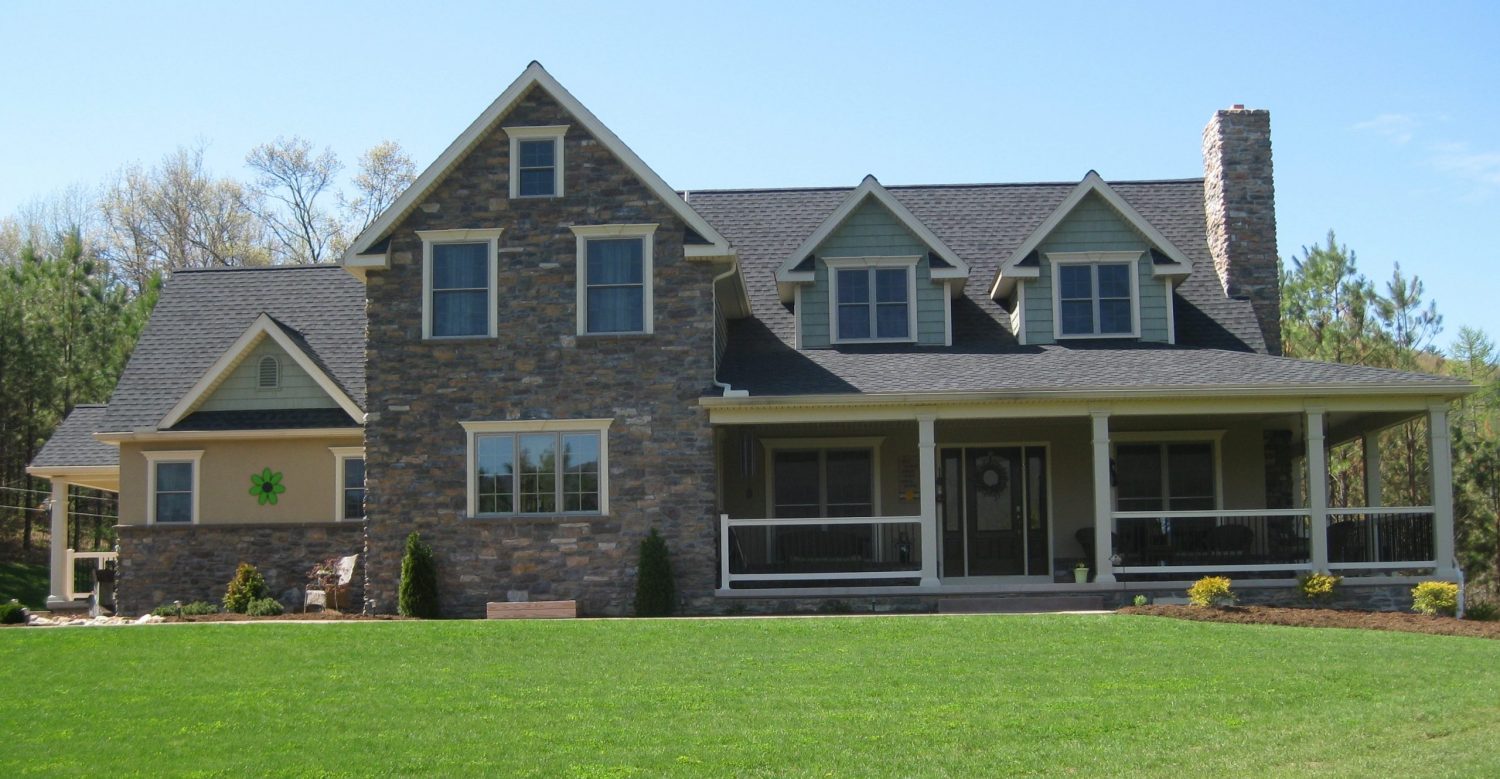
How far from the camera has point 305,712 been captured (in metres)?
12.1

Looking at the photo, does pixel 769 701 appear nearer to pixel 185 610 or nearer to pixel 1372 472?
pixel 185 610

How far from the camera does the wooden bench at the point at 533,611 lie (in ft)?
65.0

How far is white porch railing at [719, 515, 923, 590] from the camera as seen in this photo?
65.7ft

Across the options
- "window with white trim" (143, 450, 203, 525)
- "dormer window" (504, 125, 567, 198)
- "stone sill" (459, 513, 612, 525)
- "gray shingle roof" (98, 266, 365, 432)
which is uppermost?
"dormer window" (504, 125, 567, 198)

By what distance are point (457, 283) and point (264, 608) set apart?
5.16 meters

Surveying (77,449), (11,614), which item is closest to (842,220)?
(11,614)

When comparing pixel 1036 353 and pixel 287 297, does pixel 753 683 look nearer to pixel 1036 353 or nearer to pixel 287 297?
pixel 1036 353

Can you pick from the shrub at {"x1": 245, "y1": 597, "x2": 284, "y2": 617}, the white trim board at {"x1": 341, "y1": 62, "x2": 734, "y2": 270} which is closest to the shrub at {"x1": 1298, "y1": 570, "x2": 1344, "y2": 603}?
the white trim board at {"x1": 341, "y1": 62, "x2": 734, "y2": 270}

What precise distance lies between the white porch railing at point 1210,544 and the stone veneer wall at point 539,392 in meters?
5.88

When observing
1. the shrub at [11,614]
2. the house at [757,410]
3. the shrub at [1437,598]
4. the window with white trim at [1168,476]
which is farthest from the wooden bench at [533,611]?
the shrub at [1437,598]

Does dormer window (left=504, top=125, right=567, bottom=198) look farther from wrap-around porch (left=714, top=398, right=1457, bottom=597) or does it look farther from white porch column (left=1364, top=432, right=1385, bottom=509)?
white porch column (left=1364, top=432, right=1385, bottom=509)

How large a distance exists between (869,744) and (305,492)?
14443 millimetres

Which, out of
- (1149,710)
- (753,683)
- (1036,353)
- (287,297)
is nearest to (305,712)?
(753,683)

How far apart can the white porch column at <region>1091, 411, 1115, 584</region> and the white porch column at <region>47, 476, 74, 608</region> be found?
1694 centimetres
